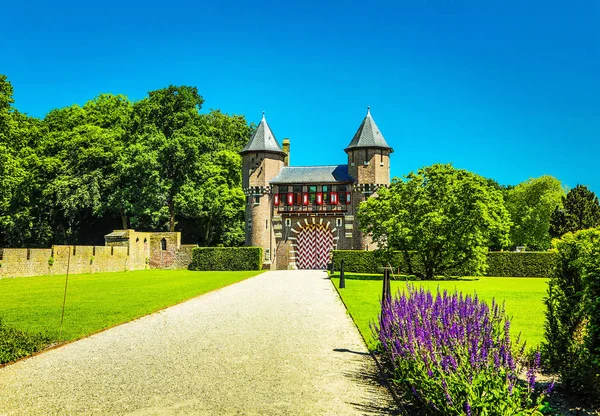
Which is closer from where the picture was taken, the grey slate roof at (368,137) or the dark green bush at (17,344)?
the dark green bush at (17,344)

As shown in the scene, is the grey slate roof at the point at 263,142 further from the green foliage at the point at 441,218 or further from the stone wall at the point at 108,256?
the green foliage at the point at 441,218

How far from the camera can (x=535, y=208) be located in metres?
51.2

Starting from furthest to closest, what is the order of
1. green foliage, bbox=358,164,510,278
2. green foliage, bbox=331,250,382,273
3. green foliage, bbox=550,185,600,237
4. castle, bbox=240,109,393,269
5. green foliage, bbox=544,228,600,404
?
green foliage, bbox=550,185,600,237
castle, bbox=240,109,393,269
green foliage, bbox=331,250,382,273
green foliage, bbox=358,164,510,278
green foliage, bbox=544,228,600,404

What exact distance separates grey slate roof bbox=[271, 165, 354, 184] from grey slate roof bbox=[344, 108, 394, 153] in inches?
79.9

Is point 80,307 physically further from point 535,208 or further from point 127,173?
point 535,208

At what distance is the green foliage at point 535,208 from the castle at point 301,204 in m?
19.1

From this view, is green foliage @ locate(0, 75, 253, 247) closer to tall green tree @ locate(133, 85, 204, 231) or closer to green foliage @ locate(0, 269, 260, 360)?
tall green tree @ locate(133, 85, 204, 231)

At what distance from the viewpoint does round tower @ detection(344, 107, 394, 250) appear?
4016cm

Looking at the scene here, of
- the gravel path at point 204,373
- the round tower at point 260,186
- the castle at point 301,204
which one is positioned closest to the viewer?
the gravel path at point 204,373

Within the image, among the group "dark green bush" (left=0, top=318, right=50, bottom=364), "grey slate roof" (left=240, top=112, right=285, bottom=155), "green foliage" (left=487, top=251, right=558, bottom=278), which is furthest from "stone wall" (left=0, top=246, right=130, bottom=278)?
"green foliage" (left=487, top=251, right=558, bottom=278)

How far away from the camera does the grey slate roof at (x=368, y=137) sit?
4043cm

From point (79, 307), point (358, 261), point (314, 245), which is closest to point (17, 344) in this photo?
point (79, 307)

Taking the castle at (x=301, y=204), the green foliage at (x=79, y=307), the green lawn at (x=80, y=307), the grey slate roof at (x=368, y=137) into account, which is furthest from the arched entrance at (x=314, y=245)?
the green lawn at (x=80, y=307)

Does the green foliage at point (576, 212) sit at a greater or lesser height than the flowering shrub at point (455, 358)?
greater
